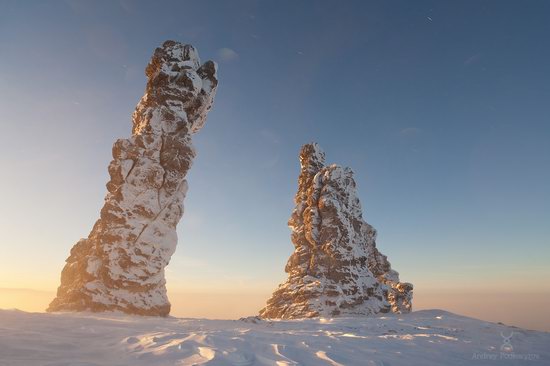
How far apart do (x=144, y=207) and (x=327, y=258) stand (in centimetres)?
1824

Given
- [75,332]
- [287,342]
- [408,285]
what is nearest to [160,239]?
[75,332]

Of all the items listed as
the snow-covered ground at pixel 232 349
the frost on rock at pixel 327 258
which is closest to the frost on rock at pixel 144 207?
the snow-covered ground at pixel 232 349

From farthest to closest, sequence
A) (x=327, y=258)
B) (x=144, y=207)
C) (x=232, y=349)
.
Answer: (x=327, y=258), (x=144, y=207), (x=232, y=349)

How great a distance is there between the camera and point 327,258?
99.4 ft

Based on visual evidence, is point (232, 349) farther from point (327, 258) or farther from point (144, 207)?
point (327, 258)

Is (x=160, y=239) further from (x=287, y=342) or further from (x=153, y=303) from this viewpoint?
(x=287, y=342)

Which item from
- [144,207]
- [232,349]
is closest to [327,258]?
[144,207]

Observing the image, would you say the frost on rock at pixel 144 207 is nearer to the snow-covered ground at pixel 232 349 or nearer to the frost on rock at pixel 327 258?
the snow-covered ground at pixel 232 349

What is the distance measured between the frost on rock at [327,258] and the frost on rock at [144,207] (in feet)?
44.1

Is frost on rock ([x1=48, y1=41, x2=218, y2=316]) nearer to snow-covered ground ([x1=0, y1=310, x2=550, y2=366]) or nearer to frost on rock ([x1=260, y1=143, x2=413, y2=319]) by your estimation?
snow-covered ground ([x1=0, y1=310, x2=550, y2=366])

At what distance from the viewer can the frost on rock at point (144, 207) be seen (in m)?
18.1

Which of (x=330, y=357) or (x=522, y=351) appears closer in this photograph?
(x=330, y=357)

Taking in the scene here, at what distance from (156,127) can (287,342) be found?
18164 millimetres

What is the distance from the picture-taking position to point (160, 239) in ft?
65.3
